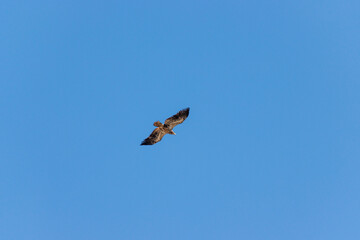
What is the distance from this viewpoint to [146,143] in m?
34.3

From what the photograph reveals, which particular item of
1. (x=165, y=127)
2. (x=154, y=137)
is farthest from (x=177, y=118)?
(x=154, y=137)

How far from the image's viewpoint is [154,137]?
3466 centimetres

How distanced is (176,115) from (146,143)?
13.3ft

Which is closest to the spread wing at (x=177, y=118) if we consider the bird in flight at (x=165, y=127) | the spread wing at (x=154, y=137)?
the bird in flight at (x=165, y=127)

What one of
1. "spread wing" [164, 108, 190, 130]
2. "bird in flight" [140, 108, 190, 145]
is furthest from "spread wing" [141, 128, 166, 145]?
"spread wing" [164, 108, 190, 130]

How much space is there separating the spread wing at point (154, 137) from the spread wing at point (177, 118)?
3.60 ft

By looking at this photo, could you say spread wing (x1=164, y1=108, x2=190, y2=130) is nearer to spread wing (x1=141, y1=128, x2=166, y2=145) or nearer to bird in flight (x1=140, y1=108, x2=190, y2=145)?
bird in flight (x1=140, y1=108, x2=190, y2=145)

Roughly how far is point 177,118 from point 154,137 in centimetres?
311

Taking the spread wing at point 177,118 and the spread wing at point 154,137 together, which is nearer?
the spread wing at point 177,118

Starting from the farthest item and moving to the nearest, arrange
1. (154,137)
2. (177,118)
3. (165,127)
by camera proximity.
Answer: (154,137), (165,127), (177,118)

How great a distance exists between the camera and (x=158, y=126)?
33.8 m

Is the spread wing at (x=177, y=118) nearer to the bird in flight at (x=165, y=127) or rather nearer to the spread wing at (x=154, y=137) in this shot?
the bird in flight at (x=165, y=127)

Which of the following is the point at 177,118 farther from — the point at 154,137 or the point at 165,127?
the point at 154,137

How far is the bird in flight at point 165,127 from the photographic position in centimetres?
3300
